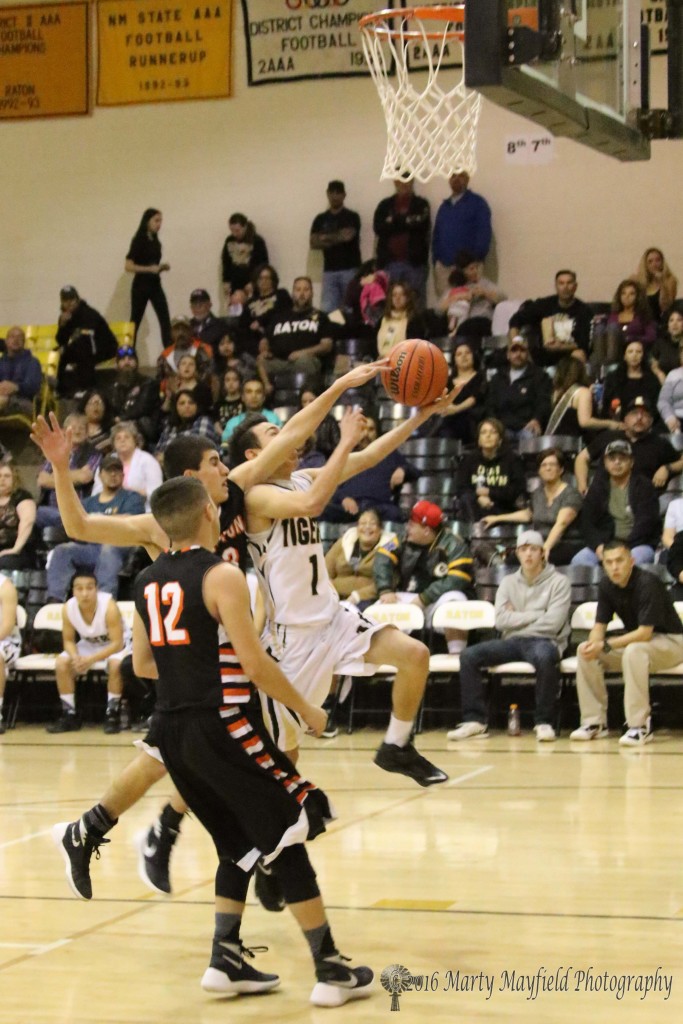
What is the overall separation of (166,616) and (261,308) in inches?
446

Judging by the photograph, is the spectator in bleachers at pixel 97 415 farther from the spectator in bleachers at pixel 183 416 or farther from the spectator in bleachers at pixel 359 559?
the spectator in bleachers at pixel 359 559

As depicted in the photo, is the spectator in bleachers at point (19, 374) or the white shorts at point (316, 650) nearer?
the white shorts at point (316, 650)

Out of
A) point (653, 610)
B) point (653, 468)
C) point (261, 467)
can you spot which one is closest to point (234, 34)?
point (653, 468)

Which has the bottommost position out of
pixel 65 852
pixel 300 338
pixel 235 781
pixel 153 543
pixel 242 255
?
pixel 65 852

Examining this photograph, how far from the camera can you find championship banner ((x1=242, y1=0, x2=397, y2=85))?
16.0 m

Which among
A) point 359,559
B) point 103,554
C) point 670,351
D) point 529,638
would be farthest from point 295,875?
point 670,351

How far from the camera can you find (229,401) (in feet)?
45.5

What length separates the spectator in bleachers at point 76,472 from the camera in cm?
1332

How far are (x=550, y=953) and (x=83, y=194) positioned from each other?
47.0ft

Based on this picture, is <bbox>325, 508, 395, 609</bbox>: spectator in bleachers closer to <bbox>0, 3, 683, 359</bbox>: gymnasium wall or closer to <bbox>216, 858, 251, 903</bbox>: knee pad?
<bbox>0, 3, 683, 359</bbox>: gymnasium wall

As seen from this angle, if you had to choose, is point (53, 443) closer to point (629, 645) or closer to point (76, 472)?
point (629, 645)

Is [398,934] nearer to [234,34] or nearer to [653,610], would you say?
[653,610]

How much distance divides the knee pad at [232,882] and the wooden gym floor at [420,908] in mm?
303

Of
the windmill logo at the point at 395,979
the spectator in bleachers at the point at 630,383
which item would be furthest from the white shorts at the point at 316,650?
the spectator in bleachers at the point at 630,383
